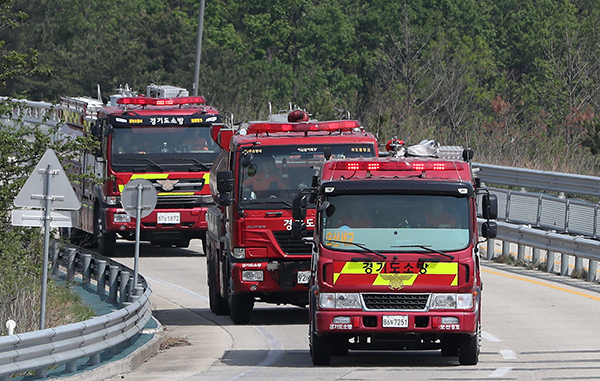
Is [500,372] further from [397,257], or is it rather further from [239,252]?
[239,252]

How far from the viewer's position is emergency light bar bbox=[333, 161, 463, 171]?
503 inches

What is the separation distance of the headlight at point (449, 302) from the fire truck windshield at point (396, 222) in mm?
495

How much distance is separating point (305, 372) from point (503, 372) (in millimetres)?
1990

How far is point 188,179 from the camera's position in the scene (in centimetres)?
2403

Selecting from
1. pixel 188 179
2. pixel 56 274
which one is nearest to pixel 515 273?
pixel 188 179

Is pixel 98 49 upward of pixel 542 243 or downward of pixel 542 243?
upward

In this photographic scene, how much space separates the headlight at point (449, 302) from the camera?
39.5 ft

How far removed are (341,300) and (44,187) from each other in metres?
3.52

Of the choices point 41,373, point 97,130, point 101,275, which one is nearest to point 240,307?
point 101,275

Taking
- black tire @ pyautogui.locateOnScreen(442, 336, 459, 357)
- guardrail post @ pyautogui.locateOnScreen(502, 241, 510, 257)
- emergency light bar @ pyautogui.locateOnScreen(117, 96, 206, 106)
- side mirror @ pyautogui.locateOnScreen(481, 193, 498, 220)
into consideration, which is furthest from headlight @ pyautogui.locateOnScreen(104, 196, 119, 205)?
side mirror @ pyautogui.locateOnScreen(481, 193, 498, 220)

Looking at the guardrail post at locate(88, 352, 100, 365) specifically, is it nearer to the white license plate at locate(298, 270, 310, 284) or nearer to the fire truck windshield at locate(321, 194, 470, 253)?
the fire truck windshield at locate(321, 194, 470, 253)

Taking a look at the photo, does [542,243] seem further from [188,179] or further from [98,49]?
[98,49]

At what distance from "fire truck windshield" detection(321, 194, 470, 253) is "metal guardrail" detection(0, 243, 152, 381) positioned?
2.45m

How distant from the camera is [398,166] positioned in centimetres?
1279
